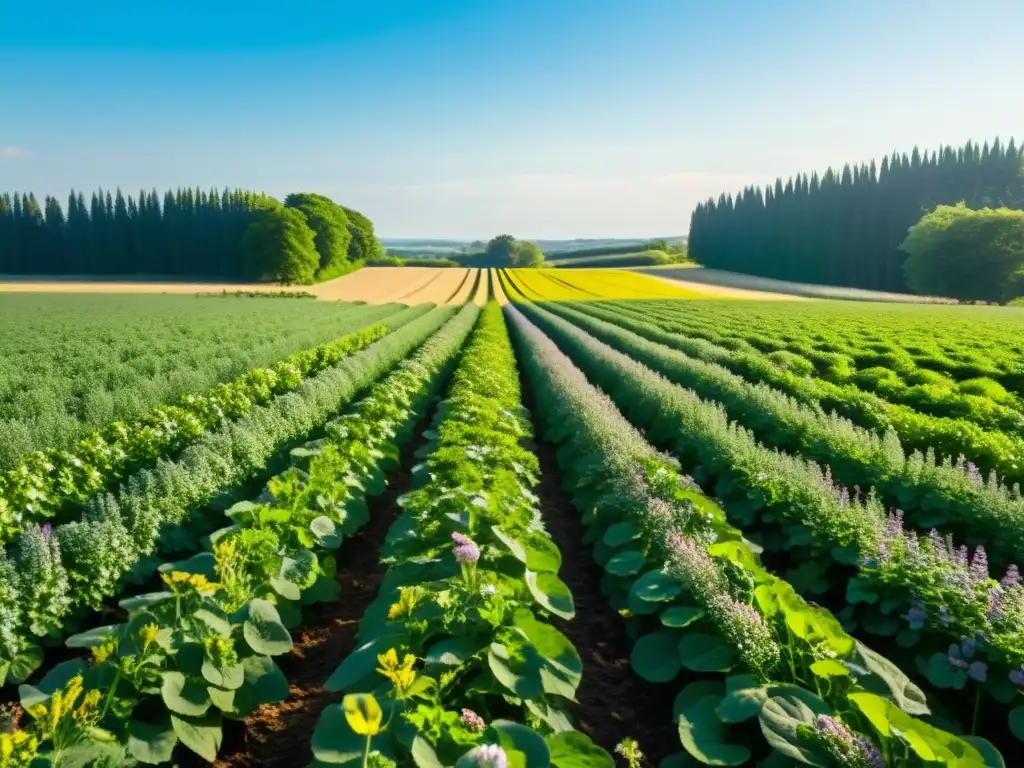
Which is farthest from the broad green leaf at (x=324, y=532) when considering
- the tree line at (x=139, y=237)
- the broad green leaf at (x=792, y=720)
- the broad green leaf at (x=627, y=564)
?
the tree line at (x=139, y=237)

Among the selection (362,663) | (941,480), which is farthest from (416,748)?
(941,480)

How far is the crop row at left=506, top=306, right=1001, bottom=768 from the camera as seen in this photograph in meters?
2.79

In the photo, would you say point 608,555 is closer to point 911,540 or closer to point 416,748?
point 911,540

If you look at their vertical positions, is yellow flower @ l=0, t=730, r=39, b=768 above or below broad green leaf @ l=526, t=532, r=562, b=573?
above

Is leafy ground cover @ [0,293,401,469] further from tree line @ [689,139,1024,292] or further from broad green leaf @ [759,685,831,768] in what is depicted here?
tree line @ [689,139,1024,292]

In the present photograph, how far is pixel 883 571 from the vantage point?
477 centimetres

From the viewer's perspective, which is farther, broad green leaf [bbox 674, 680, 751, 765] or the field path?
the field path

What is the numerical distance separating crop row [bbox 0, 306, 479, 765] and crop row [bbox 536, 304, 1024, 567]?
599cm

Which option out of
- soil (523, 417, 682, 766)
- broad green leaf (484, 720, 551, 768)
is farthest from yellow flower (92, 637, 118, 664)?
soil (523, 417, 682, 766)

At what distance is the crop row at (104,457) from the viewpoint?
661cm

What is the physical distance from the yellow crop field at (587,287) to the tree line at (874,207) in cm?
2227

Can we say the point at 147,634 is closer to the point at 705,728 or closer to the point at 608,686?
A: the point at 705,728

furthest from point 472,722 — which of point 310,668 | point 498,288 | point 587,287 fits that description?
point 498,288

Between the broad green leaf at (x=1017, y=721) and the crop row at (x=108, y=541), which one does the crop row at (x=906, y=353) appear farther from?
the crop row at (x=108, y=541)
